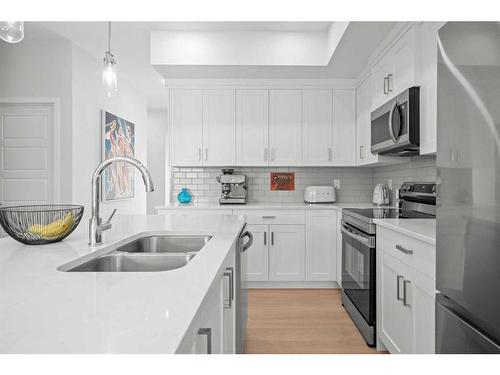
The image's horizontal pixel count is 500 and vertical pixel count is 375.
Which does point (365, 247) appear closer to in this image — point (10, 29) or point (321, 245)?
point (321, 245)

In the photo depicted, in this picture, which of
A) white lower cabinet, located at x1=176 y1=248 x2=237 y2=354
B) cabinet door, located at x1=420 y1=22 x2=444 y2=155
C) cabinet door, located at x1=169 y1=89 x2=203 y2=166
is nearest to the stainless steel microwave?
cabinet door, located at x1=420 y1=22 x2=444 y2=155

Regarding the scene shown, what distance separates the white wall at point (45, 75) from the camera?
13.0 ft

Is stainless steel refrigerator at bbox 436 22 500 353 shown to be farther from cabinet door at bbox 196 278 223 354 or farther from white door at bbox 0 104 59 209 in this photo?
white door at bbox 0 104 59 209

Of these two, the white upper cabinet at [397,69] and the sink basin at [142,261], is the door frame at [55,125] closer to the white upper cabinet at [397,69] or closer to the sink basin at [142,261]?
the sink basin at [142,261]

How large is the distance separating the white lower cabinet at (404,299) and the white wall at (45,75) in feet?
10.9

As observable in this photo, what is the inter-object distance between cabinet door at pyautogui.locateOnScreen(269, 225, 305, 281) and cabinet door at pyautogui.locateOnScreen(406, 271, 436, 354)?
1.92 metres

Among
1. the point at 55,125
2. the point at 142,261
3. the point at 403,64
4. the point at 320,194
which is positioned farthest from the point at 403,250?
the point at 55,125

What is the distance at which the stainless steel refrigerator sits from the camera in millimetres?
1075

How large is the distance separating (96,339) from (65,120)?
397 centimetres

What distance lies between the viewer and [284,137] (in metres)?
4.03

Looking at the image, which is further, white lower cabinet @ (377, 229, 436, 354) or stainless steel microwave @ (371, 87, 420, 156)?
stainless steel microwave @ (371, 87, 420, 156)

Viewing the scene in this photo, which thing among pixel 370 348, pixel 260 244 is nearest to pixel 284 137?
pixel 260 244

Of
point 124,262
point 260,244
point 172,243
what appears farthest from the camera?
point 260,244
